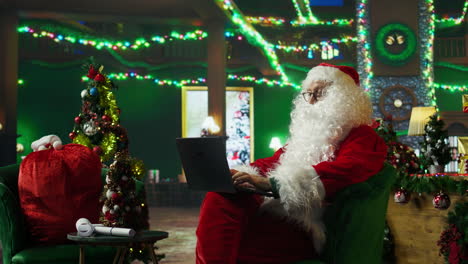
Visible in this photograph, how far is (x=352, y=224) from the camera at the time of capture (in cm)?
262

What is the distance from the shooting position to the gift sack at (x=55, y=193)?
3.53 metres

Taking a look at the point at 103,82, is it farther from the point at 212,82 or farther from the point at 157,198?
→ the point at 157,198

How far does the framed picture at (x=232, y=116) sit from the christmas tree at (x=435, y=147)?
1033cm

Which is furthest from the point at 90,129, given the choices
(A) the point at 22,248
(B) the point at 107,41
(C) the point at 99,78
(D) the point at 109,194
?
(B) the point at 107,41

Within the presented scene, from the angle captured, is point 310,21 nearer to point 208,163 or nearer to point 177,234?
point 177,234

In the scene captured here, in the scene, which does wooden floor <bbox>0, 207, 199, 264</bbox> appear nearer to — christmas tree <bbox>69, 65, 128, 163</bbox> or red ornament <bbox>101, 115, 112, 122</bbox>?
christmas tree <bbox>69, 65, 128, 163</bbox>

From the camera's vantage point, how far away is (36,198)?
140 inches

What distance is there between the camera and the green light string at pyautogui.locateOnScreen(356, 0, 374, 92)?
1312 centimetres

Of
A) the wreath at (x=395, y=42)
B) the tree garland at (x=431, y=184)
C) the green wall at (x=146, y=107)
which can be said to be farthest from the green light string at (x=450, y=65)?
the tree garland at (x=431, y=184)

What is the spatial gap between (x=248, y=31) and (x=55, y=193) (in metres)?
8.65

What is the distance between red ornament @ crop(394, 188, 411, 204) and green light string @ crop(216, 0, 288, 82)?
6.48 m

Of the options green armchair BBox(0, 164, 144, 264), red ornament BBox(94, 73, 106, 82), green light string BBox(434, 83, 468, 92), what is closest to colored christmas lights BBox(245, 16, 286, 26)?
green light string BBox(434, 83, 468, 92)

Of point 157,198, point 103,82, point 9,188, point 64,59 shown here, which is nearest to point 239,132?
point 157,198

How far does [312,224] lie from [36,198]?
175 centimetres
